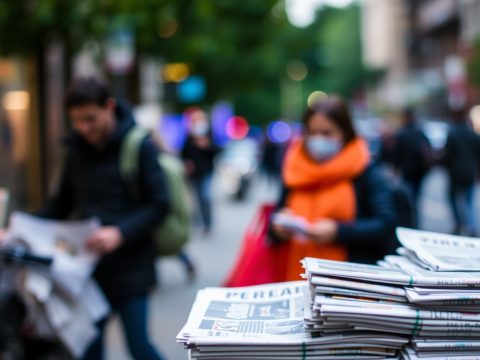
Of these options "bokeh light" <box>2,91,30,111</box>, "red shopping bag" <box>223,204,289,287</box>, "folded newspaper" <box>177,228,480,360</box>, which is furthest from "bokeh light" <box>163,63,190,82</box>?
"folded newspaper" <box>177,228,480,360</box>

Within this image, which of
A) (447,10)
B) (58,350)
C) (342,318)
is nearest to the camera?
(342,318)

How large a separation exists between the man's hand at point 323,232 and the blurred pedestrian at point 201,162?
10.2m

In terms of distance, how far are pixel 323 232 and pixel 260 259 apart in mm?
328

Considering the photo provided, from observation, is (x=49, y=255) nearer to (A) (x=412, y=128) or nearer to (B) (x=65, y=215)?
(B) (x=65, y=215)

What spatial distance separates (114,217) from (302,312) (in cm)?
204

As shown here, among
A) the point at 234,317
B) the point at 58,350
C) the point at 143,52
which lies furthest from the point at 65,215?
the point at 143,52

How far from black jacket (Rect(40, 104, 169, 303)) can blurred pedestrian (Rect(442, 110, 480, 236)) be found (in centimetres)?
895

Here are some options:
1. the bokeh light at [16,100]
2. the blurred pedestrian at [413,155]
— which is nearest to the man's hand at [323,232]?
the blurred pedestrian at [413,155]

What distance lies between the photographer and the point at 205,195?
14469mm

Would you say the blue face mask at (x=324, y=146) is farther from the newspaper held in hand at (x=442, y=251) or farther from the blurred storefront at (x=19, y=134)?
the blurred storefront at (x=19, y=134)

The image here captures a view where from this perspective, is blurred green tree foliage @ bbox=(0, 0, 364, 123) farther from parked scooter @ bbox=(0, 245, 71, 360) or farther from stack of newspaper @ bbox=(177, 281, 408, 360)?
stack of newspaper @ bbox=(177, 281, 408, 360)

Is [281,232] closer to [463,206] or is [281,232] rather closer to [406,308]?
[406,308]

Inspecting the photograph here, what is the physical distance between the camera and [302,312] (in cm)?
232

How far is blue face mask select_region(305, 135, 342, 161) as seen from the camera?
4273 millimetres
